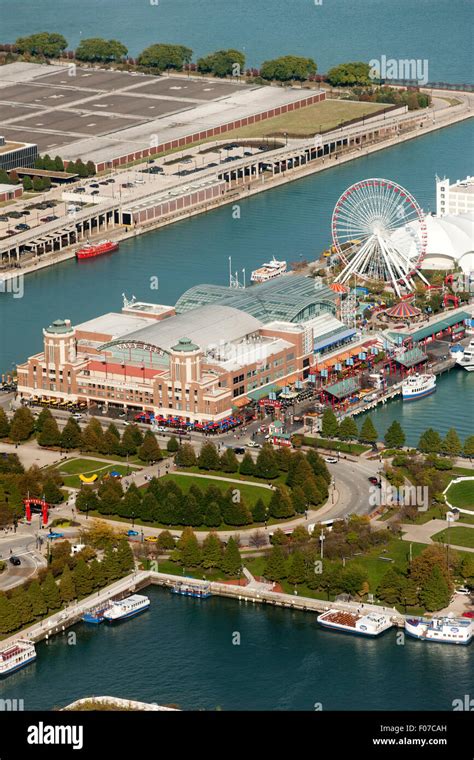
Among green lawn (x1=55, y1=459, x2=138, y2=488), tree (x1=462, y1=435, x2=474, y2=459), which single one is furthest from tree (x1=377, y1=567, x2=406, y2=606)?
green lawn (x1=55, y1=459, x2=138, y2=488)

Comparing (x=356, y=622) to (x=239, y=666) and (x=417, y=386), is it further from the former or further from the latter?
(x=417, y=386)

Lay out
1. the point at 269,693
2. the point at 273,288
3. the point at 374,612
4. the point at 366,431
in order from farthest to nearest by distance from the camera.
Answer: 1. the point at 273,288
2. the point at 366,431
3. the point at 374,612
4. the point at 269,693

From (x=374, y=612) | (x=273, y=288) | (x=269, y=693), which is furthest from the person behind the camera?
(x=273, y=288)

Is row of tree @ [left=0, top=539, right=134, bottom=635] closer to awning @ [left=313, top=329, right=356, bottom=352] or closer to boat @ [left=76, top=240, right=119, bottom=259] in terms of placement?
awning @ [left=313, top=329, right=356, bottom=352]

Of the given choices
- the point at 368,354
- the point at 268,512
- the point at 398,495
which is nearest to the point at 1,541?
the point at 268,512

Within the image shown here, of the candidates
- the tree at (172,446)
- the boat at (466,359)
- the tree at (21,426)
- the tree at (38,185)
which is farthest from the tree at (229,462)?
the tree at (38,185)

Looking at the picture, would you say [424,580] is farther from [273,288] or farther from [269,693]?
[273,288]

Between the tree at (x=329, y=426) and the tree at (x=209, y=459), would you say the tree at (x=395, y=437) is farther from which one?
the tree at (x=209, y=459)
